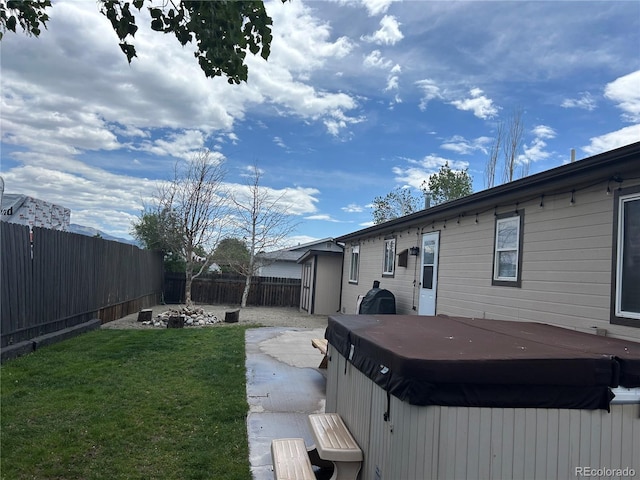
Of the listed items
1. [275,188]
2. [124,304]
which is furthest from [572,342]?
[275,188]

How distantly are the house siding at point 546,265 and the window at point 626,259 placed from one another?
78 millimetres

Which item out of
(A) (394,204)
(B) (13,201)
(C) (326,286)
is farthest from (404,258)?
(A) (394,204)

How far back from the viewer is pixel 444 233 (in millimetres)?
8086

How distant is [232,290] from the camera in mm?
18250

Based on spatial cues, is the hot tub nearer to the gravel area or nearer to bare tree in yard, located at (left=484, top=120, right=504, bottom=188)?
the gravel area

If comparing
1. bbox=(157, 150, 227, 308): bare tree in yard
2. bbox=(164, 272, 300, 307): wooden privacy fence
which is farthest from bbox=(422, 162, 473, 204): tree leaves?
bbox=(157, 150, 227, 308): bare tree in yard

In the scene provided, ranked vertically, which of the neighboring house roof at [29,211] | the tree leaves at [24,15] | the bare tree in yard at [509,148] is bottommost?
the neighboring house roof at [29,211]

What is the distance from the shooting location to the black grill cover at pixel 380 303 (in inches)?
383

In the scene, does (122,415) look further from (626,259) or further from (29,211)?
(29,211)

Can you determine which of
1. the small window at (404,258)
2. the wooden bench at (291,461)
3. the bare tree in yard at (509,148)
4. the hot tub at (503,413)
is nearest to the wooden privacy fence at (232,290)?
the small window at (404,258)

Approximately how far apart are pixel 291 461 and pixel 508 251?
4.38 m

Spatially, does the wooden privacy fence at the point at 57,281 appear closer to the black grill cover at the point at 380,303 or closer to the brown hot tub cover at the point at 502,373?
the brown hot tub cover at the point at 502,373

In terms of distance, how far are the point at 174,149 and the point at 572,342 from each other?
13.6 meters

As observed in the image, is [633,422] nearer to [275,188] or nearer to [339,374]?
[339,374]
